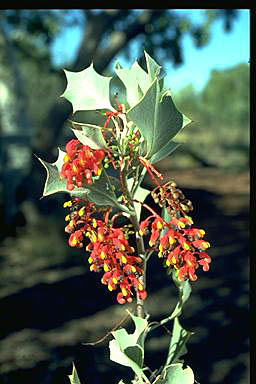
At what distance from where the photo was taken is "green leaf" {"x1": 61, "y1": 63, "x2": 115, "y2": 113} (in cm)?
119

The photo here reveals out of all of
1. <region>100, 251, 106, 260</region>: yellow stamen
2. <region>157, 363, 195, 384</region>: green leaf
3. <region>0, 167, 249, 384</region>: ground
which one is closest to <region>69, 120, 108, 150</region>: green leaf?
<region>100, 251, 106, 260</region>: yellow stamen

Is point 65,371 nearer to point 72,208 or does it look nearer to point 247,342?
point 247,342

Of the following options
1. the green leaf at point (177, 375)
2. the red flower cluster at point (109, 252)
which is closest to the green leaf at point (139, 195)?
the red flower cluster at point (109, 252)

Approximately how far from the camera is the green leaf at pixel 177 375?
117cm

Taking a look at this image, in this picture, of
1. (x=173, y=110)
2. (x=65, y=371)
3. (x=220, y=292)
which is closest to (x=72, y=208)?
(x=173, y=110)

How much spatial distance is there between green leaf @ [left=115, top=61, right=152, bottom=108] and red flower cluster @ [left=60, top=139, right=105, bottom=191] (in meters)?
0.17

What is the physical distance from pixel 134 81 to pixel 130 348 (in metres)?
0.63

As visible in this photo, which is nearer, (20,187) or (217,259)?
(217,259)

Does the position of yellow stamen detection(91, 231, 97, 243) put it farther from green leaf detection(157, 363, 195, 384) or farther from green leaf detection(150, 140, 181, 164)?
green leaf detection(157, 363, 195, 384)

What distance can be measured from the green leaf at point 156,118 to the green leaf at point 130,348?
1.38 feet

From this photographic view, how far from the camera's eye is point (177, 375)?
1.19m

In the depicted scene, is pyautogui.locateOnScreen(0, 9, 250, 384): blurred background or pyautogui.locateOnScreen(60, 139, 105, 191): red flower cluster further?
pyautogui.locateOnScreen(0, 9, 250, 384): blurred background

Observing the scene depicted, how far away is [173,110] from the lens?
107cm
